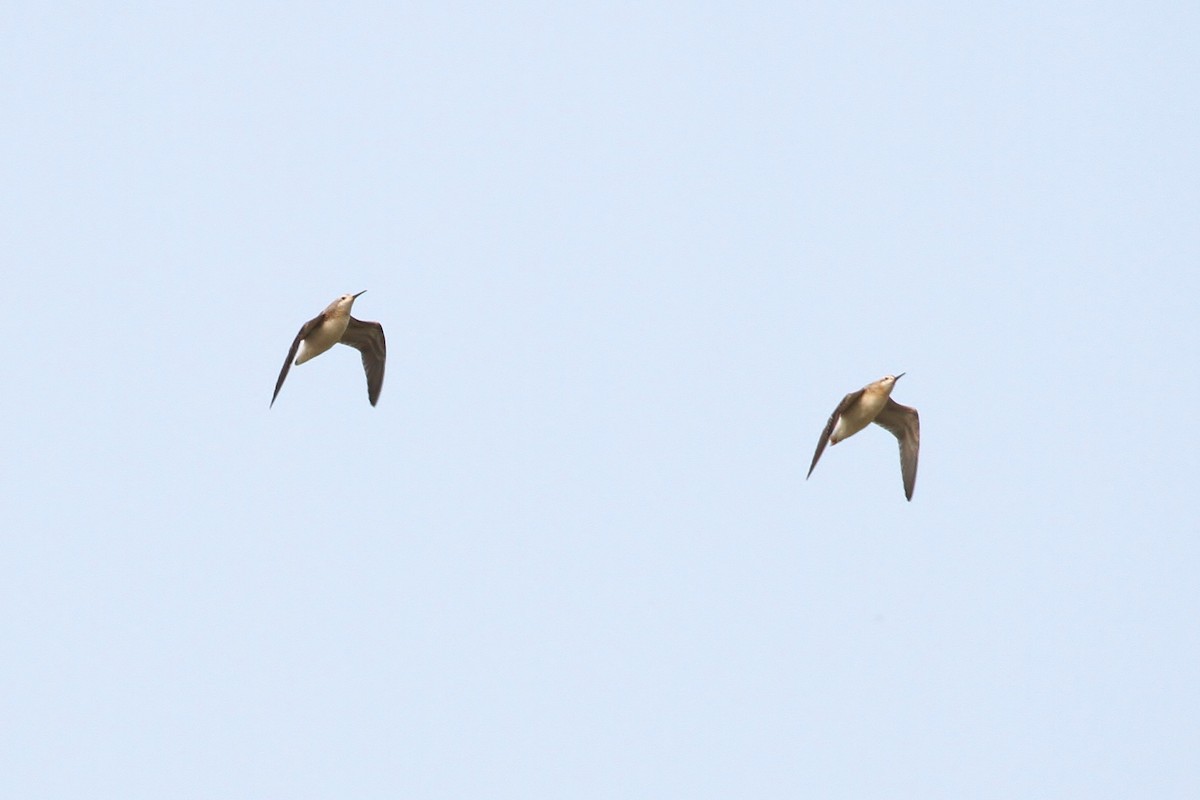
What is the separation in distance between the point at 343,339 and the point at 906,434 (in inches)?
355

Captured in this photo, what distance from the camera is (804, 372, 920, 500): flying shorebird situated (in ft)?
73.8

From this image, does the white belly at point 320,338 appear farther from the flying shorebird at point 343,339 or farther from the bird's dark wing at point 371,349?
the bird's dark wing at point 371,349

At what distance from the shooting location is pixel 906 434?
960 inches

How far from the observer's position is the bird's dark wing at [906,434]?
78.8 ft

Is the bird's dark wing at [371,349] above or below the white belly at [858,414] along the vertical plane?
above

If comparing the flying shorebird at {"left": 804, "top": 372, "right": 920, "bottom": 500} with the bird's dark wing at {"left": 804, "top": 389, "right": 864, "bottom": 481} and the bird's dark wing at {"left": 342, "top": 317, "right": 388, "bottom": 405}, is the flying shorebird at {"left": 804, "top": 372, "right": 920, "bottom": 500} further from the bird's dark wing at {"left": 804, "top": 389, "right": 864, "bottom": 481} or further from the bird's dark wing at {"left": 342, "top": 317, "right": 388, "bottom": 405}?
the bird's dark wing at {"left": 342, "top": 317, "right": 388, "bottom": 405}

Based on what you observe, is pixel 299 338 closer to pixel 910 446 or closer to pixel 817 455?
pixel 817 455

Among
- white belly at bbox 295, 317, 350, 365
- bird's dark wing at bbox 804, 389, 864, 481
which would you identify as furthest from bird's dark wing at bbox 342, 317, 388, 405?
bird's dark wing at bbox 804, 389, 864, 481

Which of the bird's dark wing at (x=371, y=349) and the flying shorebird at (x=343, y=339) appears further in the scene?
the bird's dark wing at (x=371, y=349)

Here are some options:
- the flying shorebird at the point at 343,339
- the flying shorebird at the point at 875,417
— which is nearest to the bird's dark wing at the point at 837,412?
the flying shorebird at the point at 875,417

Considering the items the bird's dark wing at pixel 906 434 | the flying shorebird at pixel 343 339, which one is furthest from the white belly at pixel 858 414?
the flying shorebird at pixel 343 339

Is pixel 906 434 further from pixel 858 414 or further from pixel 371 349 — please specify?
pixel 371 349

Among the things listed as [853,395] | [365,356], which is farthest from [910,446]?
[365,356]

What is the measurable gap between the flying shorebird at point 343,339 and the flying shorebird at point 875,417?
728 centimetres
